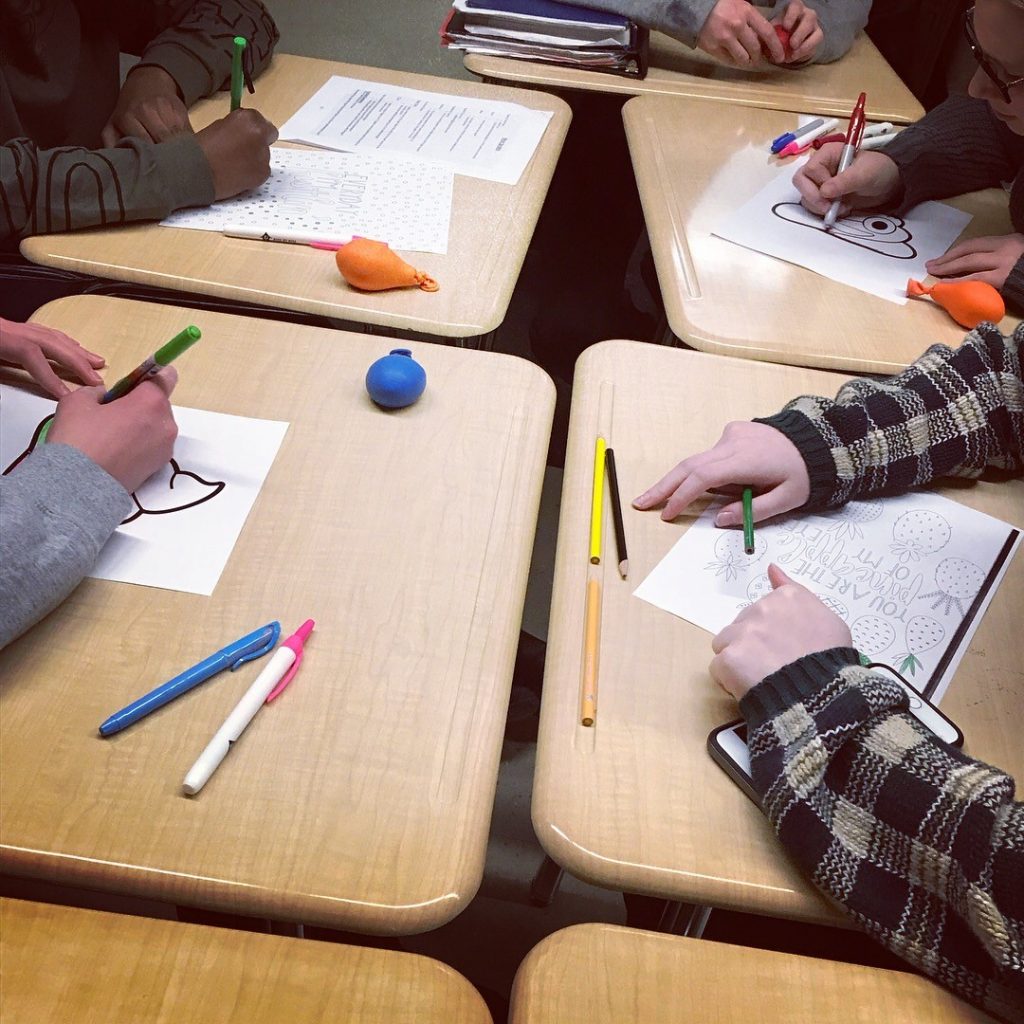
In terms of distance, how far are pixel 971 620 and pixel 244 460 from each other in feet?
2.14

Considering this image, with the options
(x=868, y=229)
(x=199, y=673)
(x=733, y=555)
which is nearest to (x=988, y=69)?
(x=868, y=229)

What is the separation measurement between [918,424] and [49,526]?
77cm

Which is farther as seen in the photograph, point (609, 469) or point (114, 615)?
point (609, 469)

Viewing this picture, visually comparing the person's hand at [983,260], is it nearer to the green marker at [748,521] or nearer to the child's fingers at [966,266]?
the child's fingers at [966,266]

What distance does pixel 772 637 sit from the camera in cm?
73

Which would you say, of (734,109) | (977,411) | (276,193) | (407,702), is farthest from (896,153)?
(407,702)

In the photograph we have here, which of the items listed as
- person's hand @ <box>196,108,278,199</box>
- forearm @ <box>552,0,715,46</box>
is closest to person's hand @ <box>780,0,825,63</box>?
forearm @ <box>552,0,715,46</box>

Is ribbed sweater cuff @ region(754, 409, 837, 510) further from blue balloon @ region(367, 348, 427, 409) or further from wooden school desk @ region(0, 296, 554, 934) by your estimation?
blue balloon @ region(367, 348, 427, 409)

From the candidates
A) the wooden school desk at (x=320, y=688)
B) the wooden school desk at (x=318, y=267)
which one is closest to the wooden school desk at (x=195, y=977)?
the wooden school desk at (x=320, y=688)

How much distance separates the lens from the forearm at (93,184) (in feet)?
3.69

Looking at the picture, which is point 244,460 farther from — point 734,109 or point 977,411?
point 734,109

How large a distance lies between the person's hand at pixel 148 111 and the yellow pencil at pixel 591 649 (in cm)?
95

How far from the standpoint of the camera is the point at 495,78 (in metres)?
1.69

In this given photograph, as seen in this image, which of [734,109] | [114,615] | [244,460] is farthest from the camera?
[734,109]
